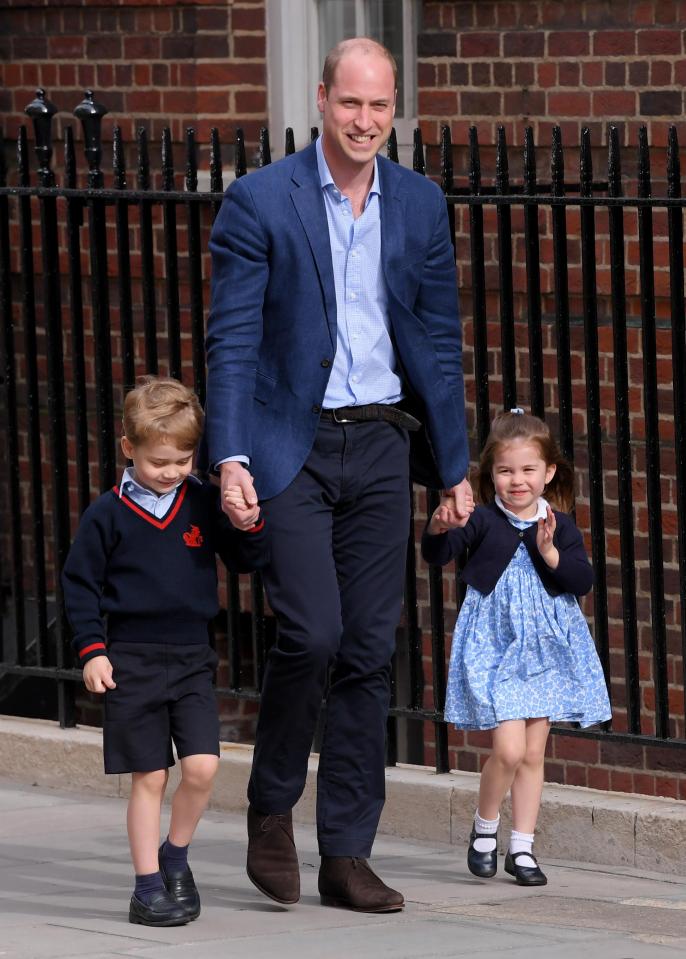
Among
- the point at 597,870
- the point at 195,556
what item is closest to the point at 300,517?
the point at 195,556

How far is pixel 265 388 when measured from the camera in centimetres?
497

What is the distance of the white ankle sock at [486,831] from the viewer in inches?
214

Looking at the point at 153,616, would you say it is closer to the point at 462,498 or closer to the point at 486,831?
the point at 462,498

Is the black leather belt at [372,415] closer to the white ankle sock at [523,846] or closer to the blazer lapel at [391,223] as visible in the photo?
the blazer lapel at [391,223]

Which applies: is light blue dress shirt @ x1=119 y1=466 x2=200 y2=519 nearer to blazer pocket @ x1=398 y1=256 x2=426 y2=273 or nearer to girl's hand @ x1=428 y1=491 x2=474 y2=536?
girl's hand @ x1=428 y1=491 x2=474 y2=536

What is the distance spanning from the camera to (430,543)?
5.32m

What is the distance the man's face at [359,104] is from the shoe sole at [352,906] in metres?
1.77

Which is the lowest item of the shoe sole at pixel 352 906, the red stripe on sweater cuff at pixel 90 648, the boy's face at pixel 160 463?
the shoe sole at pixel 352 906

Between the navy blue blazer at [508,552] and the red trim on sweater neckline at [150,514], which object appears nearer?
the red trim on sweater neckline at [150,514]

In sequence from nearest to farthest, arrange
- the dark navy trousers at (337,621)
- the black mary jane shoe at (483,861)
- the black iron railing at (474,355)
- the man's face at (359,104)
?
the man's face at (359,104) → the dark navy trousers at (337,621) → the black mary jane shoe at (483,861) → the black iron railing at (474,355)

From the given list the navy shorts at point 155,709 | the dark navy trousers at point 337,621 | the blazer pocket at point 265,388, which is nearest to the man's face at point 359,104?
the blazer pocket at point 265,388

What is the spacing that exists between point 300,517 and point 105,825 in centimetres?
174

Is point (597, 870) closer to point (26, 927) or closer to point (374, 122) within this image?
point (26, 927)

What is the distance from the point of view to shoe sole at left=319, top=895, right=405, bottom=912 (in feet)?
16.4
